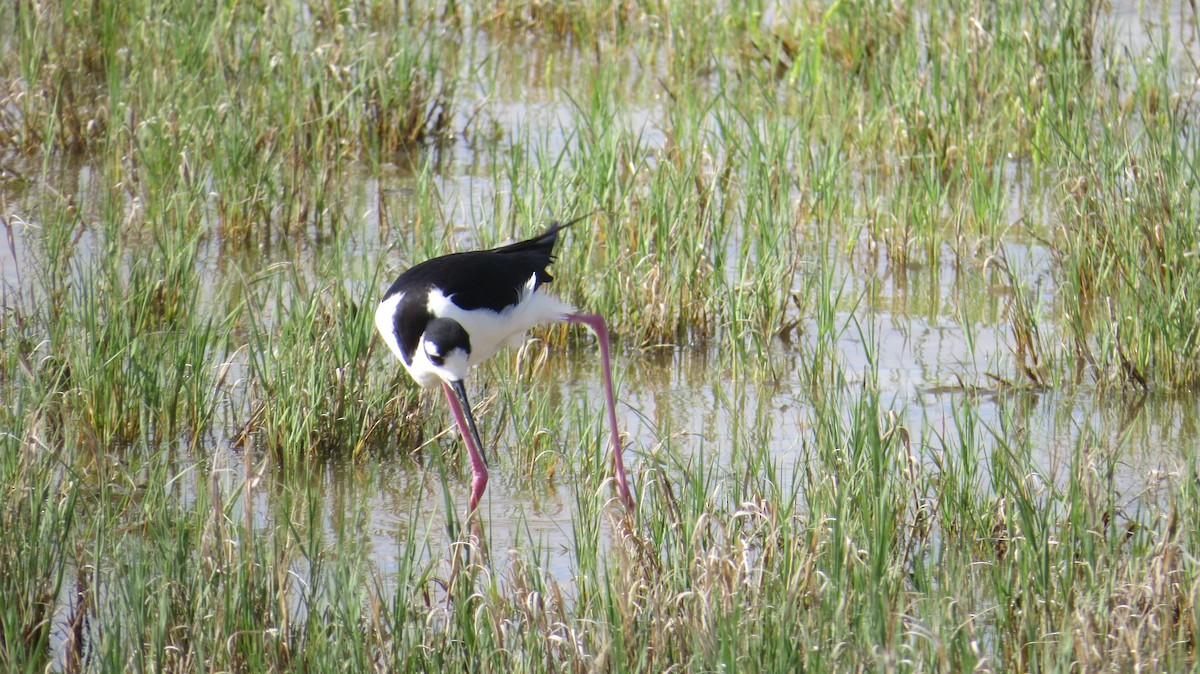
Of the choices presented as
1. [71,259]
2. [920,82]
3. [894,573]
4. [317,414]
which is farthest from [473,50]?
[894,573]

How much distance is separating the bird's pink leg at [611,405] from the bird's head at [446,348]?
0.40 metres

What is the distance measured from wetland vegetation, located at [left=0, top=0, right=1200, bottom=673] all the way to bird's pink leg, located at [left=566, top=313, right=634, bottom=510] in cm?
6

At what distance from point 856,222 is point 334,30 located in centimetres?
293

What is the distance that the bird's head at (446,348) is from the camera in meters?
3.67

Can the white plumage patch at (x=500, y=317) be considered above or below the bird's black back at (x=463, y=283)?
below

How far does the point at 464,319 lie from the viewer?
3830 mm

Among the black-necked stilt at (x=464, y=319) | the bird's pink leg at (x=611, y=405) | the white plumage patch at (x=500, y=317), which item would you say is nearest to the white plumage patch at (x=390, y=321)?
the black-necked stilt at (x=464, y=319)

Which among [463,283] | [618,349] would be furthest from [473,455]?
[618,349]

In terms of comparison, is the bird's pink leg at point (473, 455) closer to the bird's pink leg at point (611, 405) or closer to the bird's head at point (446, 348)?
the bird's head at point (446, 348)

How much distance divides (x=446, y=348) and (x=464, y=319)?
18cm

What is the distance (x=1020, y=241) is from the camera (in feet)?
18.5

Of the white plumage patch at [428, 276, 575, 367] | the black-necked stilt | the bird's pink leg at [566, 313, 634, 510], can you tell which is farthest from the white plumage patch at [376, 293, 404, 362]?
the bird's pink leg at [566, 313, 634, 510]

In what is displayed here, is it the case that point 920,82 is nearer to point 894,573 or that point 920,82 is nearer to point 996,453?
point 996,453

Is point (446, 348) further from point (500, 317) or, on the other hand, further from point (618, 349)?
point (618, 349)
